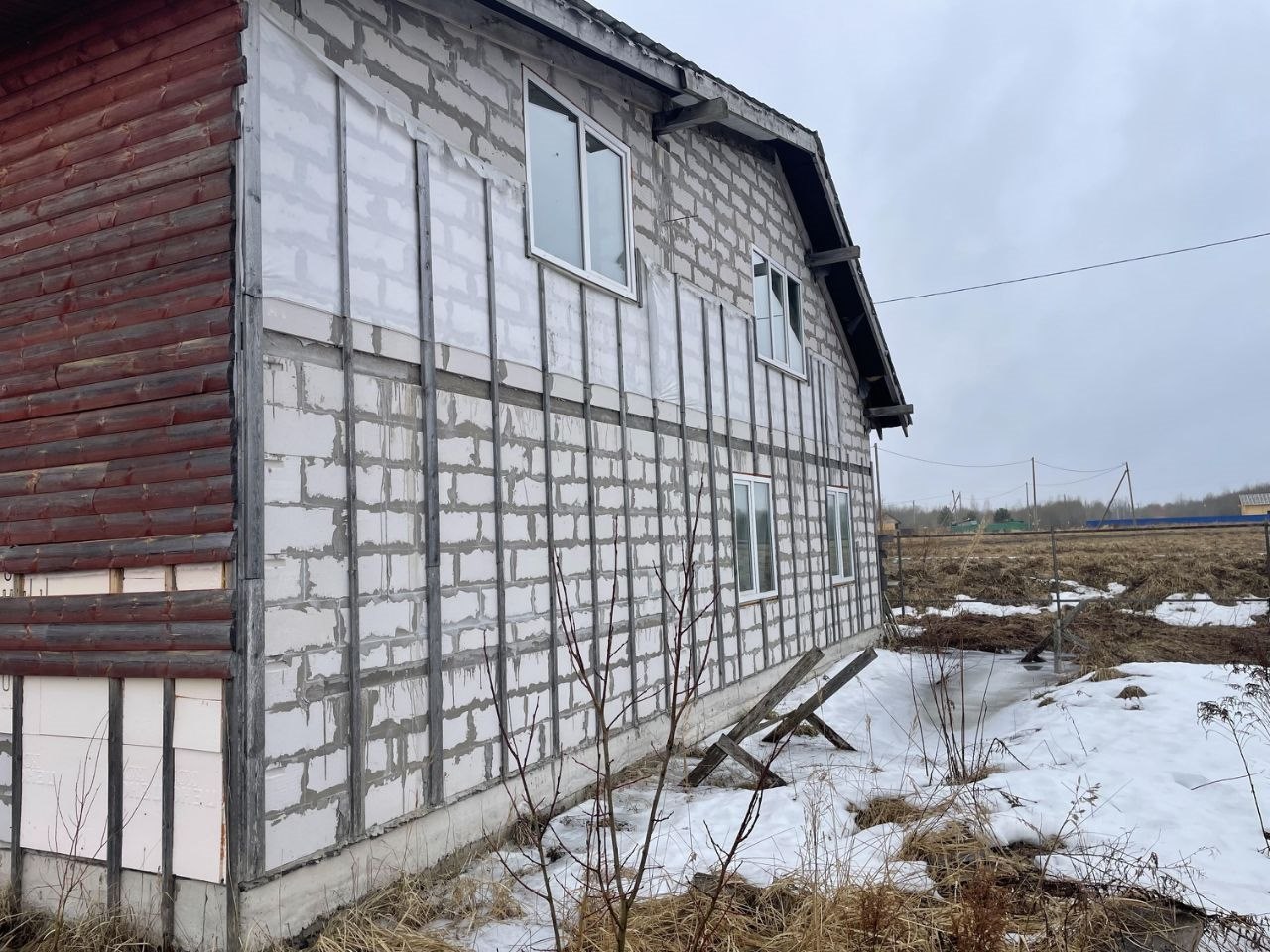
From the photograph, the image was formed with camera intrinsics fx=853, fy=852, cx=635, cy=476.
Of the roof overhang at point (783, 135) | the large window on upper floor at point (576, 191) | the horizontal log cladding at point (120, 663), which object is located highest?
the roof overhang at point (783, 135)

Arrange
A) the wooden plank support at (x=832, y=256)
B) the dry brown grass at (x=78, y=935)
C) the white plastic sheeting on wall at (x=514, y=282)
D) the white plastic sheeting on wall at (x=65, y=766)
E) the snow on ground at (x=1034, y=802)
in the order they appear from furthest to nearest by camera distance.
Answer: the wooden plank support at (x=832, y=256), the white plastic sheeting on wall at (x=514, y=282), the snow on ground at (x=1034, y=802), the white plastic sheeting on wall at (x=65, y=766), the dry brown grass at (x=78, y=935)

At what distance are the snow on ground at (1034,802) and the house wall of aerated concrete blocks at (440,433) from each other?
991 millimetres

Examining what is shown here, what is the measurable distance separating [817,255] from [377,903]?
1041 centimetres

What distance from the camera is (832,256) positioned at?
12.2 meters

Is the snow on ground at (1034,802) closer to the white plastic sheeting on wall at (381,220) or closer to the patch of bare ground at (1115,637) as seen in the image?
the white plastic sheeting on wall at (381,220)

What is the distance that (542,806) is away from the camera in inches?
226

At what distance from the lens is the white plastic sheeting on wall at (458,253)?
5.18 m

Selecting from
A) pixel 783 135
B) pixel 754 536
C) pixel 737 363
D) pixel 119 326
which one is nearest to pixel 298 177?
pixel 119 326

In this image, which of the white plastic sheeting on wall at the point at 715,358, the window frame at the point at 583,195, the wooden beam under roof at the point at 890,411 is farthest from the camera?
the wooden beam under roof at the point at 890,411

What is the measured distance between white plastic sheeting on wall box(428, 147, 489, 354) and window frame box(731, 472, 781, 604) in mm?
4321

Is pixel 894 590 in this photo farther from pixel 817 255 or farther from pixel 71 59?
pixel 71 59

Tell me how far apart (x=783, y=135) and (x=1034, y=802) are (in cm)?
782

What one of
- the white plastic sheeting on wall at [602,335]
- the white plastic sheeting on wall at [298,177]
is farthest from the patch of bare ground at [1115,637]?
the white plastic sheeting on wall at [298,177]

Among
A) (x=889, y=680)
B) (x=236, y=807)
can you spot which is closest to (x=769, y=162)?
(x=889, y=680)
